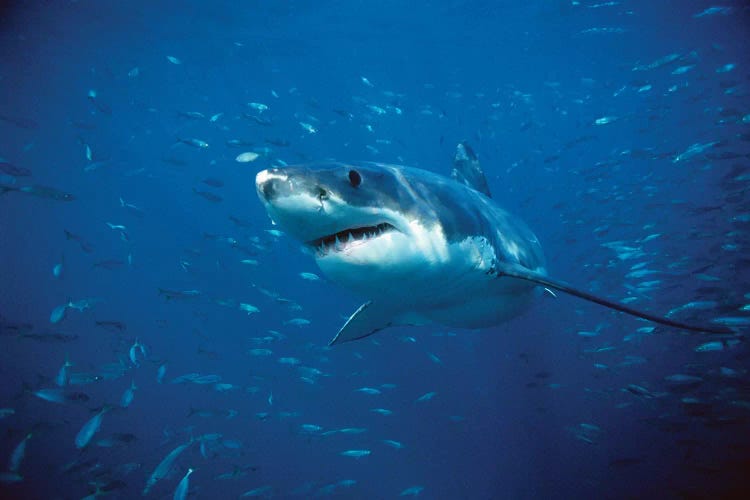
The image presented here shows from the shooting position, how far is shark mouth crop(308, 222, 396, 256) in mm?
2457

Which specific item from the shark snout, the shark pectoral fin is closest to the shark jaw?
the shark snout

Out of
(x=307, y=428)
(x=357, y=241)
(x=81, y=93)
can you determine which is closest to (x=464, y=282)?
(x=357, y=241)

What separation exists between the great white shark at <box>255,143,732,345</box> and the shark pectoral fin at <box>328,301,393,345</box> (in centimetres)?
3

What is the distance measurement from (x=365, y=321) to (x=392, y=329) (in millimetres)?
17625

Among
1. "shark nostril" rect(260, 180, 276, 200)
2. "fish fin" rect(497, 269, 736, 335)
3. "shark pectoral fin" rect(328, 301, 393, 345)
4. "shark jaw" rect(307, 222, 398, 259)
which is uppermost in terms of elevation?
"shark nostril" rect(260, 180, 276, 200)

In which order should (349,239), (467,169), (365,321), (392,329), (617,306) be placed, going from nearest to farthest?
(349,239)
(617,306)
(365,321)
(467,169)
(392,329)

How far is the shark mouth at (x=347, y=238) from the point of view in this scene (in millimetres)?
2457

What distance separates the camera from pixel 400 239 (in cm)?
255

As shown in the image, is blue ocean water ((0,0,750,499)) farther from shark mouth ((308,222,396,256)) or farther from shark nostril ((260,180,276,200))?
shark nostril ((260,180,276,200))

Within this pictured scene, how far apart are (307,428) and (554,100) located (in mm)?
47760

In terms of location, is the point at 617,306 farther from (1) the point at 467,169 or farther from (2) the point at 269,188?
(1) the point at 467,169

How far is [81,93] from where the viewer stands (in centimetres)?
3066

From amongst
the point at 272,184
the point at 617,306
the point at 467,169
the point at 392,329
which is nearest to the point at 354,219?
the point at 272,184

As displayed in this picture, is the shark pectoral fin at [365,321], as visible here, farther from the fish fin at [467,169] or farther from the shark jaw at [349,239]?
the fish fin at [467,169]
